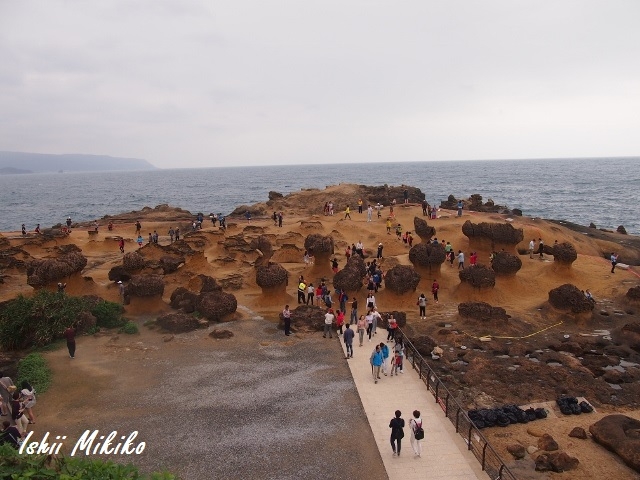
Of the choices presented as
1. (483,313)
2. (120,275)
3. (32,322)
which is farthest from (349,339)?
(120,275)

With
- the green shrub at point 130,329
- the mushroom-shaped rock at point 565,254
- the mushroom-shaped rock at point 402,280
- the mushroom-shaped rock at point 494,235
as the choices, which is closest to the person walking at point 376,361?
the mushroom-shaped rock at point 402,280

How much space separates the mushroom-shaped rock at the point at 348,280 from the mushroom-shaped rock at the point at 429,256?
4.70m

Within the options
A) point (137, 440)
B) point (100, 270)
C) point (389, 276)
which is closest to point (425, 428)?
point (137, 440)

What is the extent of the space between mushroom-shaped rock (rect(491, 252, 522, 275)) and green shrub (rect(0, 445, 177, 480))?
24.2 metres

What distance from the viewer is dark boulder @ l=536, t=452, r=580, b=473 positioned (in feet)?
41.6

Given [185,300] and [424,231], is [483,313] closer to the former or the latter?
[424,231]

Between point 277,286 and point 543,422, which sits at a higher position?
point 277,286

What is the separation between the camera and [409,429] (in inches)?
534

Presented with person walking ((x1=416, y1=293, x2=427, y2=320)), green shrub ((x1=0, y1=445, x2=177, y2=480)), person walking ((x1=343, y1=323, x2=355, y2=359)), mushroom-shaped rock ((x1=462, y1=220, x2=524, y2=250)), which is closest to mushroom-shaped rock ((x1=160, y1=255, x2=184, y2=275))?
person walking ((x1=416, y1=293, x2=427, y2=320))

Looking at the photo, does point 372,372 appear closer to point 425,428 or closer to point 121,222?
point 425,428

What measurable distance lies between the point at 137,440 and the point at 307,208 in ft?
162

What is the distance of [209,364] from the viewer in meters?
18.2

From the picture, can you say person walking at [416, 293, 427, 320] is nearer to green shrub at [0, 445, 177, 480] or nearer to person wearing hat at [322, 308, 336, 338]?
person wearing hat at [322, 308, 336, 338]

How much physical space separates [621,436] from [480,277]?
1405 centimetres
